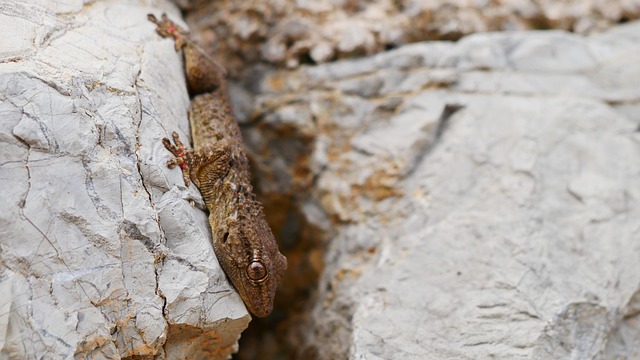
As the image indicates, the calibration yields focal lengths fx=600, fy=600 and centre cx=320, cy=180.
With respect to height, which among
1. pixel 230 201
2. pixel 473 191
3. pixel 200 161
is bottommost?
pixel 473 191

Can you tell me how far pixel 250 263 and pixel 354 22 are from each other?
11.8 ft

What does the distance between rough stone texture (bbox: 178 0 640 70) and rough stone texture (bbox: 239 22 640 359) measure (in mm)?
281

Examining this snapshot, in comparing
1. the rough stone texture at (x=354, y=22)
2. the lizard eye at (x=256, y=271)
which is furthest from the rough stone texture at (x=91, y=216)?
the rough stone texture at (x=354, y=22)

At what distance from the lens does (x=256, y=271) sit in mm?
4133

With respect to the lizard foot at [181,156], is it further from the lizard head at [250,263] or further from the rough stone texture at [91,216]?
the lizard head at [250,263]

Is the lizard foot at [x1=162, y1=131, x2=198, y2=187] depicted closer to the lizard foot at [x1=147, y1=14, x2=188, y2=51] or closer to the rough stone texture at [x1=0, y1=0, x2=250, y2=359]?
the rough stone texture at [x1=0, y1=0, x2=250, y2=359]

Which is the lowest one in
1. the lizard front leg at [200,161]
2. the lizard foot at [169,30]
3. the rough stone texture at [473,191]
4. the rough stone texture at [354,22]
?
the rough stone texture at [473,191]

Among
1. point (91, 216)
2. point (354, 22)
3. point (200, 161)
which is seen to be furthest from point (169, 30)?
point (91, 216)

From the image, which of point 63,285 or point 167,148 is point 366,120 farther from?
point 63,285

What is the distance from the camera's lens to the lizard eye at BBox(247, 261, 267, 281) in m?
4.12

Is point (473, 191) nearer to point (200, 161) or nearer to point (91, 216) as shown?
point (200, 161)

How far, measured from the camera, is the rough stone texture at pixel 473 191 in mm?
4461

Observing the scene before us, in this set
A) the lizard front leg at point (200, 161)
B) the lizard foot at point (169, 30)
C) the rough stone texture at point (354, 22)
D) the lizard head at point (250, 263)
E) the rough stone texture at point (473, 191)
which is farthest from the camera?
the rough stone texture at point (354, 22)

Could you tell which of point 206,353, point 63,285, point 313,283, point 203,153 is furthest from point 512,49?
point 63,285
